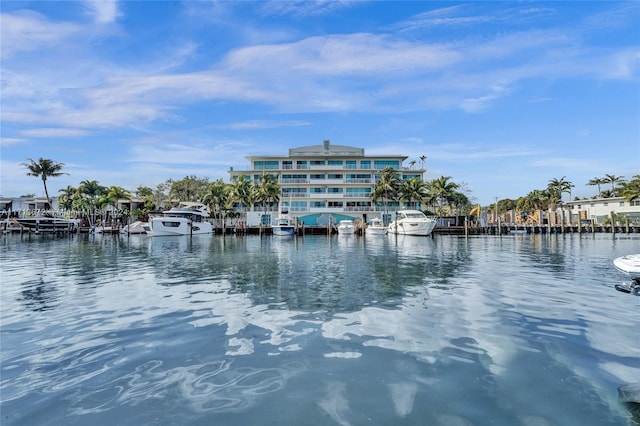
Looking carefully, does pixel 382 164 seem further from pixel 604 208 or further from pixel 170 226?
pixel 604 208

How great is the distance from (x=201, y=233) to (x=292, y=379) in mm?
55422

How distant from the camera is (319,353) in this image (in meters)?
7.29

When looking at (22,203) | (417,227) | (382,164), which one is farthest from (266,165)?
(22,203)

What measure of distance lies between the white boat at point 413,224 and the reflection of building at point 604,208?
30.8 m

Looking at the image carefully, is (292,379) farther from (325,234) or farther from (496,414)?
(325,234)

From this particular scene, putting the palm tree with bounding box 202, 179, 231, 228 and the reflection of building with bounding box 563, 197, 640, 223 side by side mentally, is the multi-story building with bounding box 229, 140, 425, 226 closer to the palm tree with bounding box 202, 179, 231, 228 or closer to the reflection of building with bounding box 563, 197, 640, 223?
the palm tree with bounding box 202, 179, 231, 228

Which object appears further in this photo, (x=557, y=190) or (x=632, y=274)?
(x=557, y=190)

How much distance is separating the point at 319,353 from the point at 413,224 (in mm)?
45574

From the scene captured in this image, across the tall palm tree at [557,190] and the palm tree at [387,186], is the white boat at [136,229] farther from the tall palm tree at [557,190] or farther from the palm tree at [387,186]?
the tall palm tree at [557,190]

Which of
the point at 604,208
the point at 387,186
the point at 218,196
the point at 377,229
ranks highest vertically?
the point at 387,186

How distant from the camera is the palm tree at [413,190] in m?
66.2

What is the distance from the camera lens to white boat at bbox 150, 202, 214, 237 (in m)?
53.0

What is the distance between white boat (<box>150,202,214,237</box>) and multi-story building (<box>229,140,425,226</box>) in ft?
45.3

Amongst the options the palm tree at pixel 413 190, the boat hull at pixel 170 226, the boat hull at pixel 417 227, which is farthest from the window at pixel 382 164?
the boat hull at pixel 170 226
